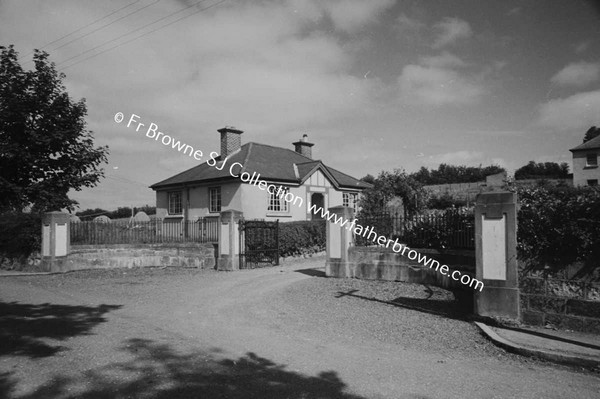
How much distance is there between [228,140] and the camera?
2659cm

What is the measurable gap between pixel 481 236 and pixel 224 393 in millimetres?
5683

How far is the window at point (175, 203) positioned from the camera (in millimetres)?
26469

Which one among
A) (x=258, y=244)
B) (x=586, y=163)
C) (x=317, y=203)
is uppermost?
(x=586, y=163)

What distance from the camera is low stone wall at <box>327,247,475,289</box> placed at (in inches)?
405

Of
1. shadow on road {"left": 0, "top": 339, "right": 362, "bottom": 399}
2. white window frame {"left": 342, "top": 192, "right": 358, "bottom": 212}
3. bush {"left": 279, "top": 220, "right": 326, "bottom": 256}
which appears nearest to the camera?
shadow on road {"left": 0, "top": 339, "right": 362, "bottom": 399}

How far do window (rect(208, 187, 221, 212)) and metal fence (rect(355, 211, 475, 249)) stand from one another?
12699 millimetres

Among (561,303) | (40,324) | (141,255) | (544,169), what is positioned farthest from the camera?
(544,169)

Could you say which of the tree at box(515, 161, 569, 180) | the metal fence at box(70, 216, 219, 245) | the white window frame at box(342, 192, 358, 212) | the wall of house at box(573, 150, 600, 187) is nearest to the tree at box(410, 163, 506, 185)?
the tree at box(515, 161, 569, 180)

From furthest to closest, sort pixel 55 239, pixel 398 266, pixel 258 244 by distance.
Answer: pixel 258 244 < pixel 55 239 < pixel 398 266

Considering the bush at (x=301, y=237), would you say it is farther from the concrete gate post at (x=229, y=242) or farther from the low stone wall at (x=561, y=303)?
Answer: the low stone wall at (x=561, y=303)

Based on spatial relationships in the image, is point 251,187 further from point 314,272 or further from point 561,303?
point 561,303

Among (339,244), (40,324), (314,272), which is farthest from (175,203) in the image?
(40,324)

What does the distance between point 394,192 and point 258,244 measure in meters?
9.32

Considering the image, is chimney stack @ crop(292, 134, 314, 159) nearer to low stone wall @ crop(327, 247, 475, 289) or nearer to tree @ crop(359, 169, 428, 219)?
tree @ crop(359, 169, 428, 219)
